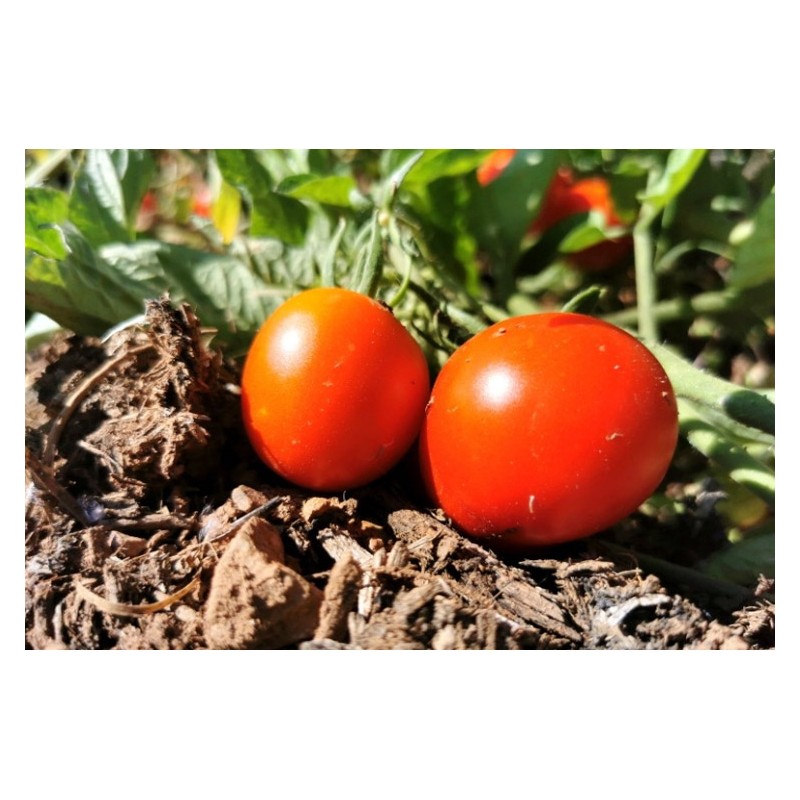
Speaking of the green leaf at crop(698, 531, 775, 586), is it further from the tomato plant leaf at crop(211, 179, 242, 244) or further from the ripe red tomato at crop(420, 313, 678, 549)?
the tomato plant leaf at crop(211, 179, 242, 244)

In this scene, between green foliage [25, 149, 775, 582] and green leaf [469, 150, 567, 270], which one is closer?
green foliage [25, 149, 775, 582]

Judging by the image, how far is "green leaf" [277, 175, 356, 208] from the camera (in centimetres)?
141

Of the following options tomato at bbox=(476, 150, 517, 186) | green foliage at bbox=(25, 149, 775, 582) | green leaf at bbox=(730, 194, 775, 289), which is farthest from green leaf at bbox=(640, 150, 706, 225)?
tomato at bbox=(476, 150, 517, 186)

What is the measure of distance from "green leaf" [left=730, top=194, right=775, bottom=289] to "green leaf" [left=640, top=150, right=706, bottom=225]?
5.6 inches

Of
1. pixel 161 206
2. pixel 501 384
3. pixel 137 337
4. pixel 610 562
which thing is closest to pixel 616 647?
pixel 610 562

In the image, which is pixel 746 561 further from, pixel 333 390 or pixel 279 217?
pixel 279 217

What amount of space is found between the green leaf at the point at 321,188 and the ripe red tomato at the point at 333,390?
250mm

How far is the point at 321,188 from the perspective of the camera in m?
1.43

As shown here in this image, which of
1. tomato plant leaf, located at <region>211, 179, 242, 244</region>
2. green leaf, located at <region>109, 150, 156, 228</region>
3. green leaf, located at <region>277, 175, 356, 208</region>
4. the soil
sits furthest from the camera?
tomato plant leaf, located at <region>211, 179, 242, 244</region>

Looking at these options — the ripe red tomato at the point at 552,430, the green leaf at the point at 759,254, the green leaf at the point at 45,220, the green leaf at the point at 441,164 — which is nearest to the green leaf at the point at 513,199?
the green leaf at the point at 441,164

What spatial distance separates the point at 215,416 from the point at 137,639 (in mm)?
358

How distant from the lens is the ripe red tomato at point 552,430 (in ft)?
3.57

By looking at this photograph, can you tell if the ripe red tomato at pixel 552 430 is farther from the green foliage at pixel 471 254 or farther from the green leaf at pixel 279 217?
the green leaf at pixel 279 217

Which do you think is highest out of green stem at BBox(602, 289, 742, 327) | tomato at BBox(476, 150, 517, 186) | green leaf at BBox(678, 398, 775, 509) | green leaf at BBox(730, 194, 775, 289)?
tomato at BBox(476, 150, 517, 186)
